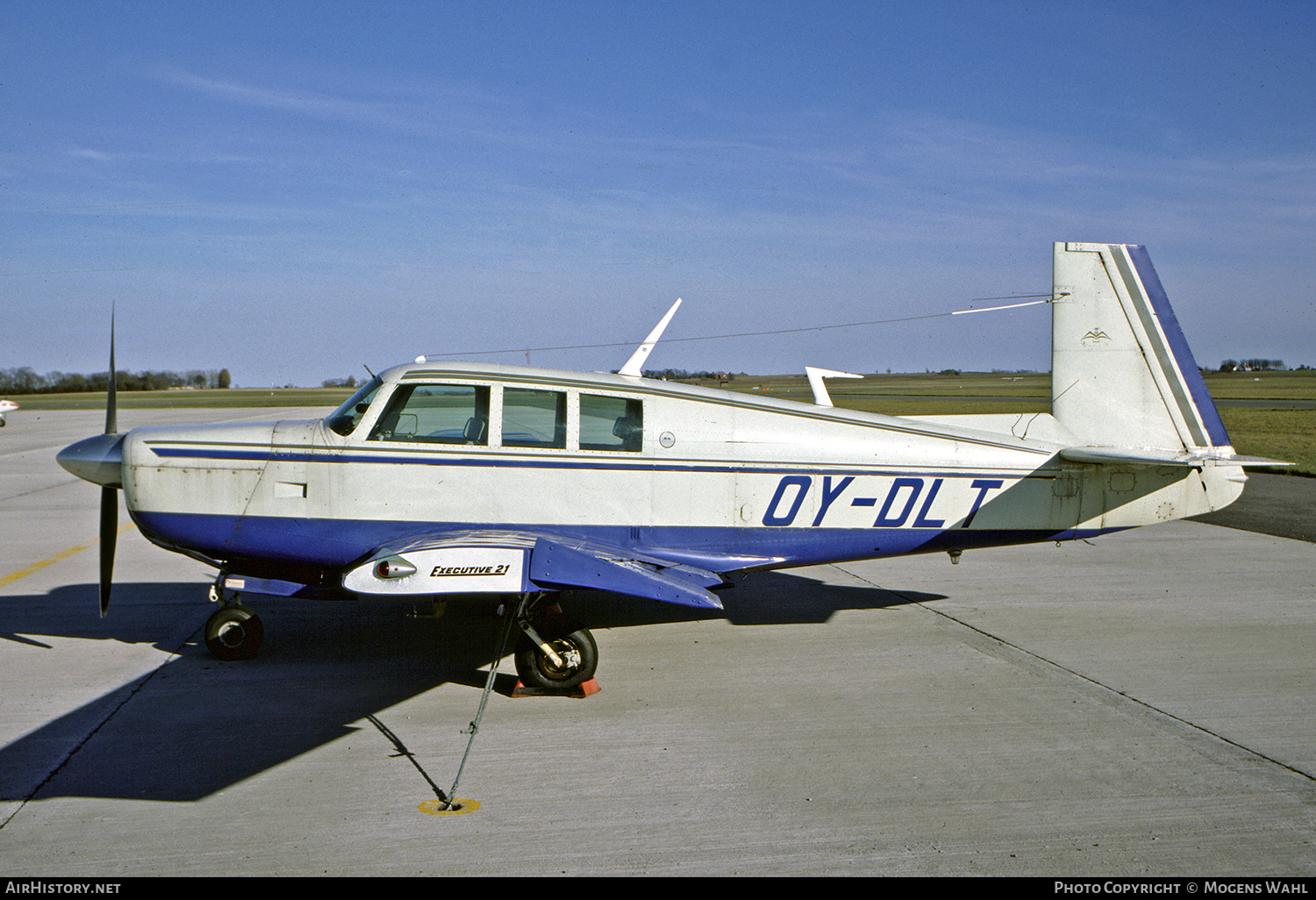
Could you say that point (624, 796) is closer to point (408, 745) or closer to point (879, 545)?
point (408, 745)

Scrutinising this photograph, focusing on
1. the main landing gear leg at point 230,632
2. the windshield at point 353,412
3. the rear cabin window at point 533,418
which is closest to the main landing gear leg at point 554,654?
the rear cabin window at point 533,418

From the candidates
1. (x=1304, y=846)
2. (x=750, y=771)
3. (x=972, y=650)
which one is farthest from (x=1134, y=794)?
(x=972, y=650)

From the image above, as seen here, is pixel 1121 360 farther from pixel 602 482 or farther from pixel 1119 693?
pixel 602 482

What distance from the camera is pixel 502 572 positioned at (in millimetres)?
5641

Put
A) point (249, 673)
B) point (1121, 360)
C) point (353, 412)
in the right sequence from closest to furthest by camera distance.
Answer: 1. point (249, 673)
2. point (353, 412)
3. point (1121, 360)

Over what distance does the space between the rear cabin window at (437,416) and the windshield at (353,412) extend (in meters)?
0.17

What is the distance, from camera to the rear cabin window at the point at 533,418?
265 inches

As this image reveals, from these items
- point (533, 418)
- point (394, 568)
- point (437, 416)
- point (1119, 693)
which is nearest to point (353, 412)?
point (437, 416)

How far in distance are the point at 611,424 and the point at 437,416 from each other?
132cm

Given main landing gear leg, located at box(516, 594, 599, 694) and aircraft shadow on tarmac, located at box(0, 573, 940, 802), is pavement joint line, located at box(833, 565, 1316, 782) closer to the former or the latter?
aircraft shadow on tarmac, located at box(0, 573, 940, 802)

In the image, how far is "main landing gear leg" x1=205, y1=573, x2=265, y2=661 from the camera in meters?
6.83

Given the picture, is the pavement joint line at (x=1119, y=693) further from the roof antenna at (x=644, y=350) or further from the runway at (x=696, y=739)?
the roof antenna at (x=644, y=350)

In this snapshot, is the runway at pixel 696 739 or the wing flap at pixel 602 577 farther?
the wing flap at pixel 602 577

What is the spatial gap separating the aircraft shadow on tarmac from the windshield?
1.80 meters
